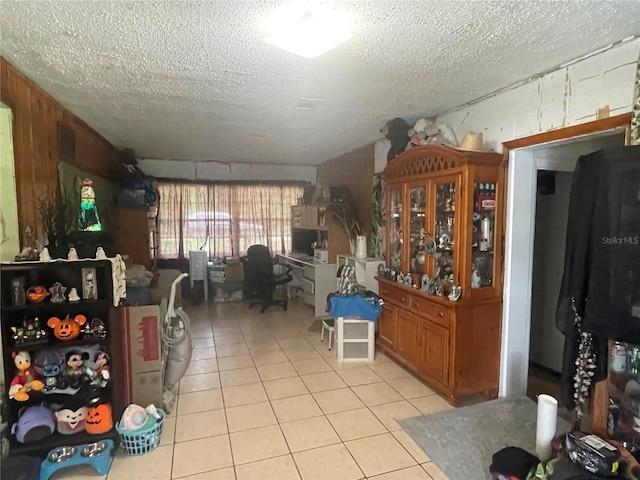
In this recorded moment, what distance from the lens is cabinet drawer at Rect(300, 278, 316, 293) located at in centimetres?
560

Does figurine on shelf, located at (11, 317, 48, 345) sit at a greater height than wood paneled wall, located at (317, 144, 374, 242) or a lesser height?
lesser

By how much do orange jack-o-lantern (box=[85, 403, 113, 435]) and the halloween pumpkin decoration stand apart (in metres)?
0.75

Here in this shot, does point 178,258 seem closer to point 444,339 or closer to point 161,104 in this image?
point 161,104

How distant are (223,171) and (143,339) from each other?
4.35 m

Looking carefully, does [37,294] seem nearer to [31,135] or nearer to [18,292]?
[18,292]

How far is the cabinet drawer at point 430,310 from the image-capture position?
118 inches

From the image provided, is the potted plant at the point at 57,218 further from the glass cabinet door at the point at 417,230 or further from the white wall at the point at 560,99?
the white wall at the point at 560,99

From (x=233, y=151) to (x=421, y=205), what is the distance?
3187mm

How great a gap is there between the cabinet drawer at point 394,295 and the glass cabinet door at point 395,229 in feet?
0.70

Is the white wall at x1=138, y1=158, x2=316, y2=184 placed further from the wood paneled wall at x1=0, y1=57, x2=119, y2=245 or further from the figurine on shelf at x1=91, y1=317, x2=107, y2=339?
the figurine on shelf at x1=91, y1=317, x2=107, y2=339

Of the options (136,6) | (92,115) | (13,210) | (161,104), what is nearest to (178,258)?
(92,115)

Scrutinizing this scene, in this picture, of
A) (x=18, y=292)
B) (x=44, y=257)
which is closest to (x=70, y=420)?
(x=18, y=292)

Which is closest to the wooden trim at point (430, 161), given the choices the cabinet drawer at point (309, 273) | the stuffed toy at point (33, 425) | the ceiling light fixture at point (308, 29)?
the ceiling light fixture at point (308, 29)
